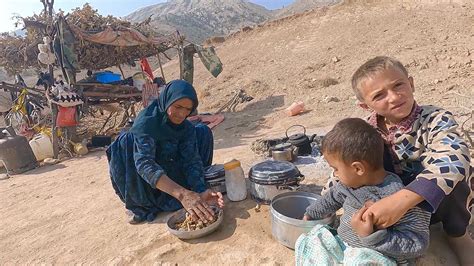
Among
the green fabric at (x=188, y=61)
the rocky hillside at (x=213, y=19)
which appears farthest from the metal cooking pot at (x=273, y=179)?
the rocky hillside at (x=213, y=19)

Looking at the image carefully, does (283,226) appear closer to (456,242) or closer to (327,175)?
(456,242)

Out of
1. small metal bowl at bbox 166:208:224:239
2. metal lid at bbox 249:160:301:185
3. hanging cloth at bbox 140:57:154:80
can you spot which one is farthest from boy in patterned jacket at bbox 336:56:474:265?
hanging cloth at bbox 140:57:154:80

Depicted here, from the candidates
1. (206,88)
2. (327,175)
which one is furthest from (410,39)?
(327,175)

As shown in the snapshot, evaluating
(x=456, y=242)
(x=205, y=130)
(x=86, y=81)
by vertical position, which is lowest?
(x=456, y=242)

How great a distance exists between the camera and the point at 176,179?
280 cm

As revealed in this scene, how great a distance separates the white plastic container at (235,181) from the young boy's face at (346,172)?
1.18m

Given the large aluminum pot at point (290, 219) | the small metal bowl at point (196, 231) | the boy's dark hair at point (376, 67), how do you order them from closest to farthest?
the boy's dark hair at point (376, 67), the large aluminum pot at point (290, 219), the small metal bowl at point (196, 231)

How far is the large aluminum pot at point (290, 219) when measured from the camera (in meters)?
1.92

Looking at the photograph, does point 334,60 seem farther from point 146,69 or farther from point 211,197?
point 211,197

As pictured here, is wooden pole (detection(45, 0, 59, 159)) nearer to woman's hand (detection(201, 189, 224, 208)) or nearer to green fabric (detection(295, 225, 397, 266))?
woman's hand (detection(201, 189, 224, 208))

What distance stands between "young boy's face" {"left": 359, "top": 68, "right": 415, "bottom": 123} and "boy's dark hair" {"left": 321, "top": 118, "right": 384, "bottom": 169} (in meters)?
0.22

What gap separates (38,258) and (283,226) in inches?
74.1

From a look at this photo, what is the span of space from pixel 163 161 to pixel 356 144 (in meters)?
1.68

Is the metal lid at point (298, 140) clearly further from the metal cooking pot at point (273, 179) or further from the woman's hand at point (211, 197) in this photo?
the woman's hand at point (211, 197)
